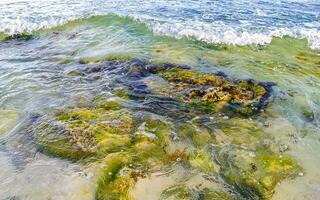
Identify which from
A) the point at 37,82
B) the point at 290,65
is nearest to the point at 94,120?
the point at 37,82

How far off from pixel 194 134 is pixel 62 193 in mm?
2984

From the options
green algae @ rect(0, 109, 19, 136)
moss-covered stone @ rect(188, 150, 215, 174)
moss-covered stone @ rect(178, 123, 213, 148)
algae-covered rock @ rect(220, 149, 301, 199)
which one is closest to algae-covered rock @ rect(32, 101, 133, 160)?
green algae @ rect(0, 109, 19, 136)

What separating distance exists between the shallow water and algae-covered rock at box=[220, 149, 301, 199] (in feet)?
0.61

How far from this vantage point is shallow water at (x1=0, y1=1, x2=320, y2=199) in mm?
5918

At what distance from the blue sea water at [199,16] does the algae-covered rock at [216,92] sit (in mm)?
3980

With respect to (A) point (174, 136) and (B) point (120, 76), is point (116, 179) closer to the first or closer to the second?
(A) point (174, 136)

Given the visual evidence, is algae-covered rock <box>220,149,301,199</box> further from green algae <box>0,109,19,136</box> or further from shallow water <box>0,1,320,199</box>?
green algae <box>0,109,19,136</box>

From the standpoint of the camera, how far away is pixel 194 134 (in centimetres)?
719

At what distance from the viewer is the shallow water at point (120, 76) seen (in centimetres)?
592

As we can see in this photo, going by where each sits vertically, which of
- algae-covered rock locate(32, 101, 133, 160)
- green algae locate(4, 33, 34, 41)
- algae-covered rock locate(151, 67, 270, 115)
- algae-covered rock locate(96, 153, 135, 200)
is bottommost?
green algae locate(4, 33, 34, 41)

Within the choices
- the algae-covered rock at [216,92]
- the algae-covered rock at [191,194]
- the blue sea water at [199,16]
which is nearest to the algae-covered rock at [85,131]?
the algae-covered rock at [191,194]

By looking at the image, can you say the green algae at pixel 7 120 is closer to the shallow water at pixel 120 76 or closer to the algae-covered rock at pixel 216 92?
the shallow water at pixel 120 76

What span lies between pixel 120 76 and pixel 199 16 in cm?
774

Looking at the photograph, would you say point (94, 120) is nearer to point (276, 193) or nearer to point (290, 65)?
point (276, 193)
